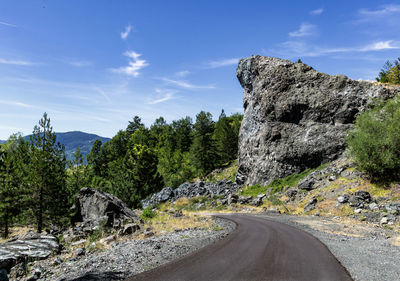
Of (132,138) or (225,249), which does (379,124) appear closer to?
(225,249)

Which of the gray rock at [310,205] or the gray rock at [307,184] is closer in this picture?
the gray rock at [310,205]

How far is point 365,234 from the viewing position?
15664 millimetres

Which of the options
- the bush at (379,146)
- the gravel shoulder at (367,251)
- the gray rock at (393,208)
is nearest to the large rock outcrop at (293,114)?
the bush at (379,146)

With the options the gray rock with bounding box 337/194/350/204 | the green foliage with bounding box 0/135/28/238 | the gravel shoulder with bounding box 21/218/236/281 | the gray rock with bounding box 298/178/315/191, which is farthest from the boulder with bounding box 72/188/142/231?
the gray rock with bounding box 298/178/315/191

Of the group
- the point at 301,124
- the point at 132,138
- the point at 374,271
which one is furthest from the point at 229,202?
the point at 132,138

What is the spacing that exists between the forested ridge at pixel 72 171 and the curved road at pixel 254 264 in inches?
747

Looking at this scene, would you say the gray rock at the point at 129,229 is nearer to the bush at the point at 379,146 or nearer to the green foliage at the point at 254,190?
the bush at the point at 379,146

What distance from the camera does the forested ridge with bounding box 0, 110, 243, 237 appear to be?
22297 mm

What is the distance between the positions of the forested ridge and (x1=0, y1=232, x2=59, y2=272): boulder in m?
12.4

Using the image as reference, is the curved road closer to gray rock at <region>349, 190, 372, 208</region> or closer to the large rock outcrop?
gray rock at <region>349, 190, 372, 208</region>

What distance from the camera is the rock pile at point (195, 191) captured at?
50.9 metres

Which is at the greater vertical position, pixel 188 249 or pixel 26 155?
pixel 26 155

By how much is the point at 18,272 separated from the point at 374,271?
1213cm

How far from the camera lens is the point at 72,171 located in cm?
3098
